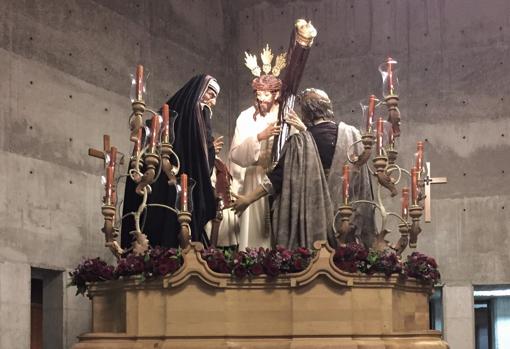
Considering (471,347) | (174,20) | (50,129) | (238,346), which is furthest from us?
(174,20)

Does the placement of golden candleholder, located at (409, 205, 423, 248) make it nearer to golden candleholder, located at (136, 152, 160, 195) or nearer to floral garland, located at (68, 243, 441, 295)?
floral garland, located at (68, 243, 441, 295)

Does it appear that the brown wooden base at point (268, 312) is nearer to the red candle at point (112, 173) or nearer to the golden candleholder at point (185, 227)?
the golden candleholder at point (185, 227)

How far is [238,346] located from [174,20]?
288 inches

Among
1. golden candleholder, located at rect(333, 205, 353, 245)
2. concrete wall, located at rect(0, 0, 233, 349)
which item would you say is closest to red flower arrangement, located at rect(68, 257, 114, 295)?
golden candleholder, located at rect(333, 205, 353, 245)

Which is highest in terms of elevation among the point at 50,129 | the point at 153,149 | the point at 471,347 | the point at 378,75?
the point at 378,75

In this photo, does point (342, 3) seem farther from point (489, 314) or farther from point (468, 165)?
point (489, 314)

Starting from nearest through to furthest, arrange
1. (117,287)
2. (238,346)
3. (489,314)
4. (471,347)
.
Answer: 1. (238,346)
2. (117,287)
3. (471,347)
4. (489,314)

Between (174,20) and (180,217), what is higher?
(174,20)

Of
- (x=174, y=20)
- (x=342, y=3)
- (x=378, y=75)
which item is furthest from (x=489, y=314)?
(x=174, y=20)

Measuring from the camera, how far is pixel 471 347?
13055 millimetres

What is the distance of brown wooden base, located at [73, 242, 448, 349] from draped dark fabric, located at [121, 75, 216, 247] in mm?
1044

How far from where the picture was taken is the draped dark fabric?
8.84m

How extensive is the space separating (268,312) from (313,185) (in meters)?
1.31

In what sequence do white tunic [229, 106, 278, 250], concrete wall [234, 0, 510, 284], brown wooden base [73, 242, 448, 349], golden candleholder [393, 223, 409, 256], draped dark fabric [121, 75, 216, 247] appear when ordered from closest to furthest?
1. brown wooden base [73, 242, 448, 349]
2. golden candleholder [393, 223, 409, 256]
3. draped dark fabric [121, 75, 216, 247]
4. white tunic [229, 106, 278, 250]
5. concrete wall [234, 0, 510, 284]
